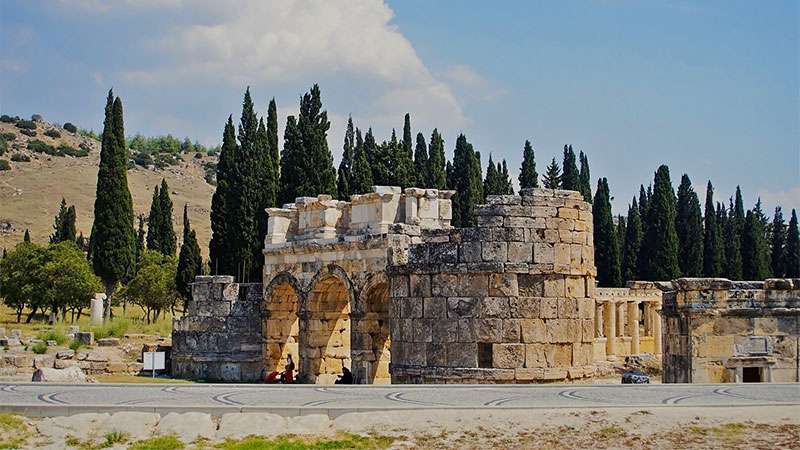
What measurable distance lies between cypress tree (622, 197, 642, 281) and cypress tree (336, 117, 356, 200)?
17.1 meters

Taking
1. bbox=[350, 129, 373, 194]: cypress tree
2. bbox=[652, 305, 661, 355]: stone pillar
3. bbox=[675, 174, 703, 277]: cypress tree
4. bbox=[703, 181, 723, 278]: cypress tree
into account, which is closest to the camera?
bbox=[350, 129, 373, 194]: cypress tree

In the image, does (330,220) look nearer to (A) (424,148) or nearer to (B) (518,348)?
(B) (518,348)

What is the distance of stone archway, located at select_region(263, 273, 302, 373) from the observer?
3030 centimetres

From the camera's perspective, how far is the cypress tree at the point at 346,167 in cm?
4617

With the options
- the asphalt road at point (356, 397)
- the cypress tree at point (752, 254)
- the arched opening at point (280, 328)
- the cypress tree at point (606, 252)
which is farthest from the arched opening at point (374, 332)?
the cypress tree at point (752, 254)

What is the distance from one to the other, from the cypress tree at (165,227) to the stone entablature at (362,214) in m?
31.9

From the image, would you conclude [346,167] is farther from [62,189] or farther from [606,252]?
[62,189]

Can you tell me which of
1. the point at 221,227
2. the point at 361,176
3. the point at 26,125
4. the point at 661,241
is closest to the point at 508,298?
the point at 221,227

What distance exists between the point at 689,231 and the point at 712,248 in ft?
8.51

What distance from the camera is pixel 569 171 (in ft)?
197

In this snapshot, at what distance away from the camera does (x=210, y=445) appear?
11297 millimetres

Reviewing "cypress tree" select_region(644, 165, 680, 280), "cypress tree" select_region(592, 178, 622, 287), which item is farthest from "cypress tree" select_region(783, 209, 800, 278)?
"cypress tree" select_region(592, 178, 622, 287)

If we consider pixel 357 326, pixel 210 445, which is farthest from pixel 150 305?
pixel 210 445

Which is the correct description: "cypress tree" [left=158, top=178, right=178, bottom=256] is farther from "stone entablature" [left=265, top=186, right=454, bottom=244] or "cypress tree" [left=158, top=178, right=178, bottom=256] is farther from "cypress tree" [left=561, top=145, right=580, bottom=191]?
"stone entablature" [left=265, top=186, right=454, bottom=244]
